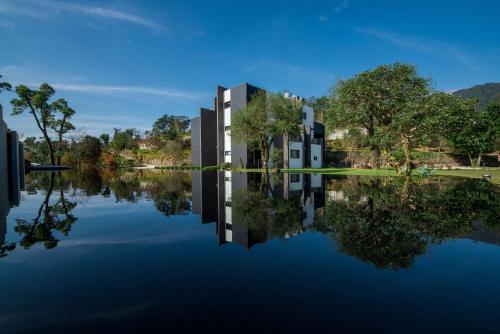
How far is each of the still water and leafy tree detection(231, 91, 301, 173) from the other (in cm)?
2497

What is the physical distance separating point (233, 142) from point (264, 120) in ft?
19.6

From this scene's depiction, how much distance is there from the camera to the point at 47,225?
6328 mm

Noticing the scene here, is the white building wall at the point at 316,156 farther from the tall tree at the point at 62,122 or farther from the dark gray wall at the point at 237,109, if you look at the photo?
the tall tree at the point at 62,122

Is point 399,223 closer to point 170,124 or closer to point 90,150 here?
point 90,150

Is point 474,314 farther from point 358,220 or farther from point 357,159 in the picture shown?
point 357,159

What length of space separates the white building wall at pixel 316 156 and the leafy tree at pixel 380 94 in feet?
63.3

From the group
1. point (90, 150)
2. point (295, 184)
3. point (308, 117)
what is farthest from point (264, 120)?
point (90, 150)

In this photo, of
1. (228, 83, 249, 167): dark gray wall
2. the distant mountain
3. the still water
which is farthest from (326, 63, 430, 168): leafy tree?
the distant mountain

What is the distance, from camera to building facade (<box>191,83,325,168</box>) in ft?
117

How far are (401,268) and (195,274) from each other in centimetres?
275

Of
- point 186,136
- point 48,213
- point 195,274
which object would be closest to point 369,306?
point 195,274

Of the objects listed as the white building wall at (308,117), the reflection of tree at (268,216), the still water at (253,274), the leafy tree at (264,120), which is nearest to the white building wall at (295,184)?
→ the reflection of tree at (268,216)

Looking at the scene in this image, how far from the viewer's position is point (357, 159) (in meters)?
43.2

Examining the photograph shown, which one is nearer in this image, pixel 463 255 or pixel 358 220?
pixel 463 255
